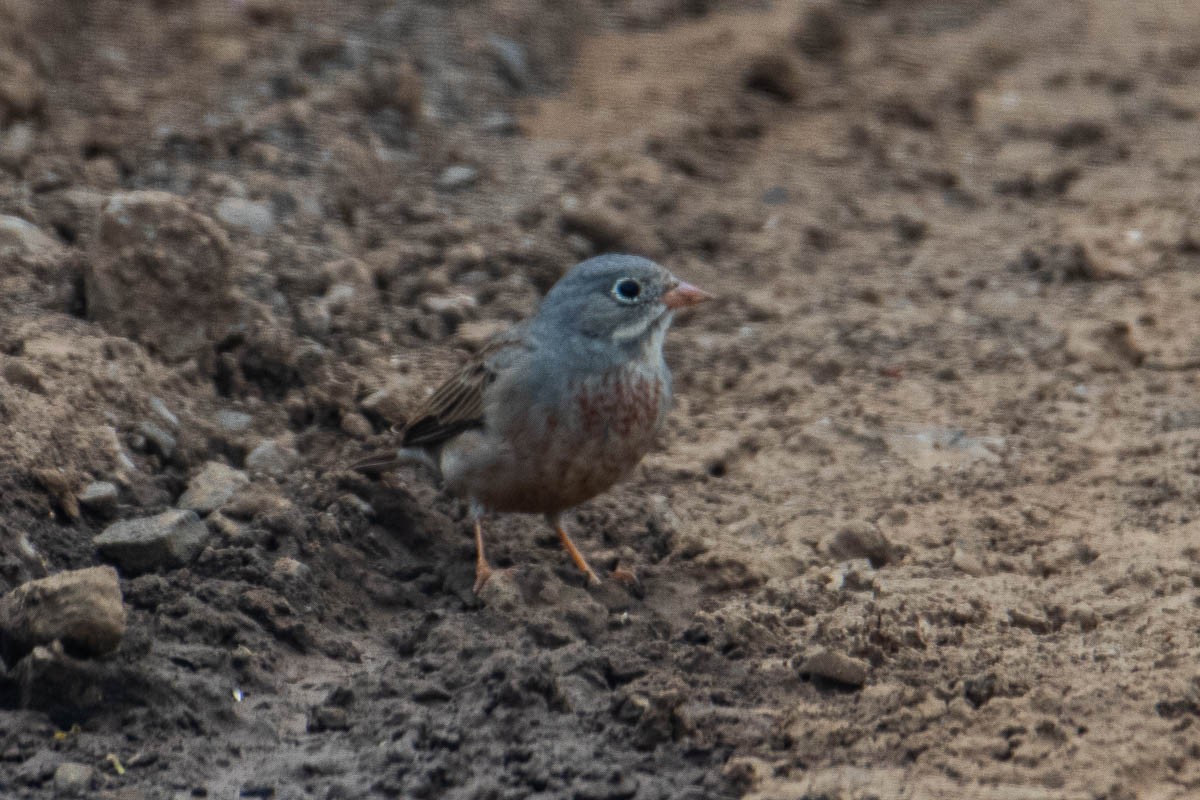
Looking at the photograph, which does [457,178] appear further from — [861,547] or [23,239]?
[861,547]

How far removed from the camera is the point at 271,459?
6863mm

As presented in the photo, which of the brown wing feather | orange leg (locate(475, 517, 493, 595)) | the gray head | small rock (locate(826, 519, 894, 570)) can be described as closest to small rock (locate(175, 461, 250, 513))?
the brown wing feather

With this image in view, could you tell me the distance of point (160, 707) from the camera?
5090mm

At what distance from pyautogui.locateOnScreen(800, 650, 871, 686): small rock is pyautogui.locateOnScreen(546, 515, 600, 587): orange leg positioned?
128 centimetres

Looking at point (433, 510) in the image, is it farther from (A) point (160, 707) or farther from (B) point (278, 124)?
(B) point (278, 124)

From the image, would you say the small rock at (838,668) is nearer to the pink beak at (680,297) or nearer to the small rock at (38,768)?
the pink beak at (680,297)

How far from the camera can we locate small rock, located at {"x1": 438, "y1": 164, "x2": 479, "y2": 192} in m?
9.42

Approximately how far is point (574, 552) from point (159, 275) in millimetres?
2260

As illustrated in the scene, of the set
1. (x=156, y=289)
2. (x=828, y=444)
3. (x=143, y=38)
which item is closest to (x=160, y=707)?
(x=156, y=289)

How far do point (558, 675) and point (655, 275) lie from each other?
6.90 ft

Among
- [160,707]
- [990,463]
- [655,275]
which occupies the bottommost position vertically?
[990,463]

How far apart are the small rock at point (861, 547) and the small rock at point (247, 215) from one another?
3.53 meters

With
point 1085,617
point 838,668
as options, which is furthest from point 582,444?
point 1085,617

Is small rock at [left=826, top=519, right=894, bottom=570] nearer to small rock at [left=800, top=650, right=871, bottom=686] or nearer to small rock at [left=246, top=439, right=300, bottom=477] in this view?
small rock at [left=800, top=650, right=871, bottom=686]
